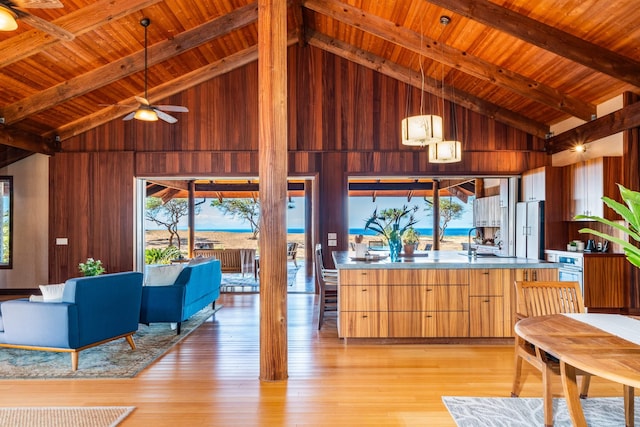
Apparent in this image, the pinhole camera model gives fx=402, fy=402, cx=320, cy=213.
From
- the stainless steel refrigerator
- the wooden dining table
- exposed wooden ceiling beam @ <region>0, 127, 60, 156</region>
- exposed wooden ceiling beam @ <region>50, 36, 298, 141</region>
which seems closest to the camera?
the wooden dining table

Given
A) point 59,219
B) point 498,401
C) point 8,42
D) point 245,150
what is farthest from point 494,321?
point 59,219

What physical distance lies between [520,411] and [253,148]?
18.3 feet

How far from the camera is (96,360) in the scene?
3723mm

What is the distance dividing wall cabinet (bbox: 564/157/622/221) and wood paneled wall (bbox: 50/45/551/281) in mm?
1152

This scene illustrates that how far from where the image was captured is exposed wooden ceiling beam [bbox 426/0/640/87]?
4496 mm

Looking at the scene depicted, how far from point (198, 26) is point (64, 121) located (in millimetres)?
3022

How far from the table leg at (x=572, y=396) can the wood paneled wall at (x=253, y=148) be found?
5108 mm

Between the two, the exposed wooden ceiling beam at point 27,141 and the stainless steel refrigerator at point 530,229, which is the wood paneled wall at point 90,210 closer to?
the exposed wooden ceiling beam at point 27,141

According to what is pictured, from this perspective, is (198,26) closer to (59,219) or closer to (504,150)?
(59,219)

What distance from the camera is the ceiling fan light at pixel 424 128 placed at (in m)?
3.93

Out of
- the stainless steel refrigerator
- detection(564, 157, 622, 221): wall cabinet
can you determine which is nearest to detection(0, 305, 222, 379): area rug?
detection(564, 157, 622, 221): wall cabinet

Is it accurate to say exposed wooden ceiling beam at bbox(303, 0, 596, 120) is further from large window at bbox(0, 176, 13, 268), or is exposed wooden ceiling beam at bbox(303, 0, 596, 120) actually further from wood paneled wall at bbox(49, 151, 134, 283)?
large window at bbox(0, 176, 13, 268)

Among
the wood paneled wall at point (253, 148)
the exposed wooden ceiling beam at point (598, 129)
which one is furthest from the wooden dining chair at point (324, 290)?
the exposed wooden ceiling beam at point (598, 129)

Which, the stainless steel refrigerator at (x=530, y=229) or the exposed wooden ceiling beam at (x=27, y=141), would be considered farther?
the stainless steel refrigerator at (x=530, y=229)
